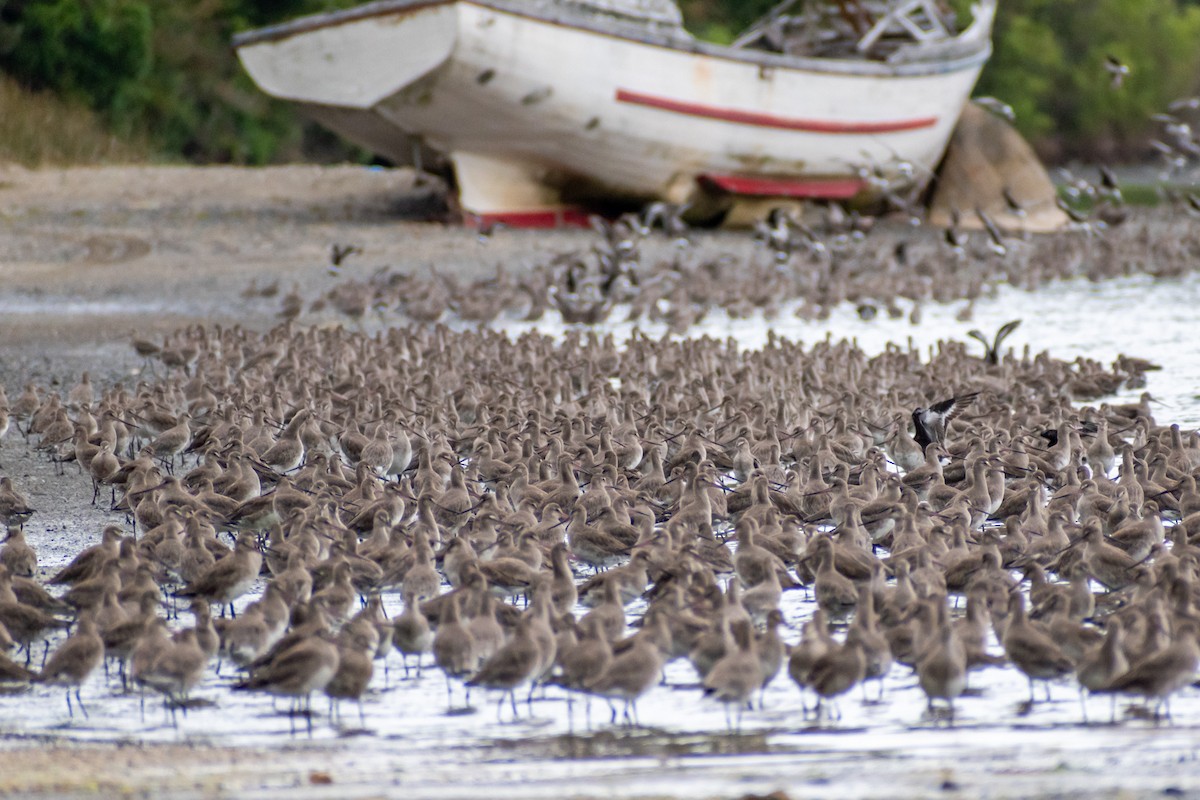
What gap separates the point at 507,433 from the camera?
13.0 meters

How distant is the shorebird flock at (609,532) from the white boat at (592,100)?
12.0 m

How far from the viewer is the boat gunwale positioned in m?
27.2

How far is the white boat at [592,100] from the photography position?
1083 inches

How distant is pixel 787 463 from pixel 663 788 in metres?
6.17

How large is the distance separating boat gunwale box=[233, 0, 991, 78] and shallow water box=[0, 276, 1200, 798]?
2012 centimetres

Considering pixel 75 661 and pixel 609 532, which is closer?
pixel 75 661

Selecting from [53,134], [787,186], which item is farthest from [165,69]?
[787,186]

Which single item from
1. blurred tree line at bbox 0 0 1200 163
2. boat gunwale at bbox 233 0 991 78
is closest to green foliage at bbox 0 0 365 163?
blurred tree line at bbox 0 0 1200 163

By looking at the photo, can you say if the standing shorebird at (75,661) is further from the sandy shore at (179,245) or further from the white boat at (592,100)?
the white boat at (592,100)

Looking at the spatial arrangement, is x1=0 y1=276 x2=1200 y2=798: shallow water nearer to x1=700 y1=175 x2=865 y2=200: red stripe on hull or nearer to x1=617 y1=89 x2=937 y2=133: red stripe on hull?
x1=617 y1=89 x2=937 y2=133: red stripe on hull

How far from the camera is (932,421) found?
13273 millimetres

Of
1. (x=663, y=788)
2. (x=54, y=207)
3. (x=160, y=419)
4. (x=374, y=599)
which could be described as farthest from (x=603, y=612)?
(x=54, y=207)

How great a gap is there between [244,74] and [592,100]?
19.7 m

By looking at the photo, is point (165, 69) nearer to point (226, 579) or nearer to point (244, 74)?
point (244, 74)
